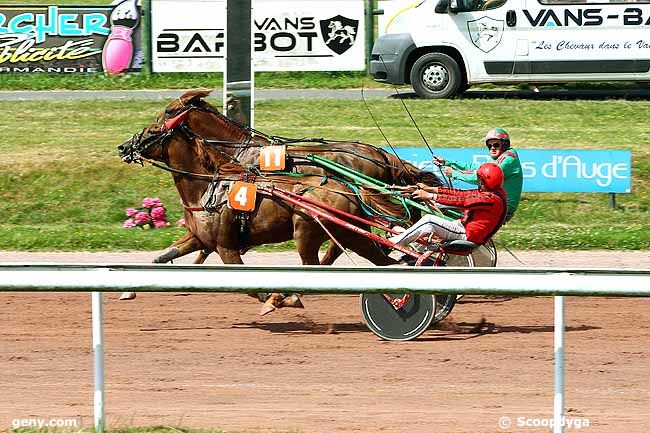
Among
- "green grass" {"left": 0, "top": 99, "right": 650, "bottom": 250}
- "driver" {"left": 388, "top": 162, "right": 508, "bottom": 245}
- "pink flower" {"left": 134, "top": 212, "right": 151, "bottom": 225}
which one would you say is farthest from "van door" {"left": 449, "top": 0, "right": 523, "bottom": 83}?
"driver" {"left": 388, "top": 162, "right": 508, "bottom": 245}

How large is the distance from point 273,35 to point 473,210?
1398 cm

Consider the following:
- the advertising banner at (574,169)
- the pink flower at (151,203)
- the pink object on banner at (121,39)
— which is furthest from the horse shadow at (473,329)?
the pink object on banner at (121,39)

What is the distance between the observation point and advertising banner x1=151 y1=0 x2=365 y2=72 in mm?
23000

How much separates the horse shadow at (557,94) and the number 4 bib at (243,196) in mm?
11924

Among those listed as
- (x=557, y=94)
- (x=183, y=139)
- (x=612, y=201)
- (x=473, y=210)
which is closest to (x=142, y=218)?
(x=183, y=139)

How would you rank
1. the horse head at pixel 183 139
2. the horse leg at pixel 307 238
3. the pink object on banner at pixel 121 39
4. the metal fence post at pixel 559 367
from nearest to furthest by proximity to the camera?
the metal fence post at pixel 559 367 < the horse leg at pixel 307 238 < the horse head at pixel 183 139 < the pink object on banner at pixel 121 39

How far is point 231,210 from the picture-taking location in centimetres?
1088

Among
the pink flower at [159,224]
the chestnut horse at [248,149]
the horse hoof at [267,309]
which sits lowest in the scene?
the horse hoof at [267,309]

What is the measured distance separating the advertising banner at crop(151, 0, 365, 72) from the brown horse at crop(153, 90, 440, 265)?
1152cm

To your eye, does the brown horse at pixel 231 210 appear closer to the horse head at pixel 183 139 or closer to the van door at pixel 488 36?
the horse head at pixel 183 139

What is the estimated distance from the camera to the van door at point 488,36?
21344mm

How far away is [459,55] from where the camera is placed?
21.7 meters

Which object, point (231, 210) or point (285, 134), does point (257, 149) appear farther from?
point (285, 134)

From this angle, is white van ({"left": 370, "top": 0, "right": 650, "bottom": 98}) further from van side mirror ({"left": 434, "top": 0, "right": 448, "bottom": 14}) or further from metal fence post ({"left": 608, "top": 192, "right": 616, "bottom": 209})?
metal fence post ({"left": 608, "top": 192, "right": 616, "bottom": 209})
